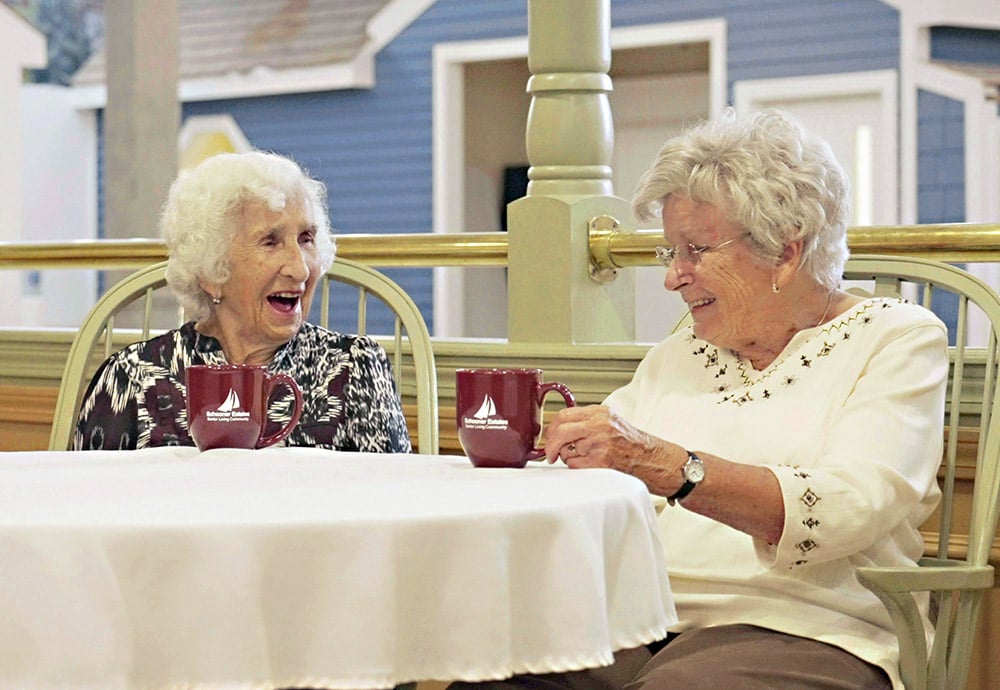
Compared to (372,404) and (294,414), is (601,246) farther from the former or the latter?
(294,414)

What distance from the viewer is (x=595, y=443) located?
178 centimetres

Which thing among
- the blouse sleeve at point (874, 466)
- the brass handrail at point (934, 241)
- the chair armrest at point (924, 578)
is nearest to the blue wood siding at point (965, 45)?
the brass handrail at point (934, 241)

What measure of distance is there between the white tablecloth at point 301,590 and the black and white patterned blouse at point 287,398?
835 mm

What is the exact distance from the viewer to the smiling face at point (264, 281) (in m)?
2.49

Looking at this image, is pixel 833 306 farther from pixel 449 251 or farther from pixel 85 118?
pixel 85 118

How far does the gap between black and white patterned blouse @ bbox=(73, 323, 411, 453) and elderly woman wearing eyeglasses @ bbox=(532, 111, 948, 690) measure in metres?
0.39

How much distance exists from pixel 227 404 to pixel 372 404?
0.50 m

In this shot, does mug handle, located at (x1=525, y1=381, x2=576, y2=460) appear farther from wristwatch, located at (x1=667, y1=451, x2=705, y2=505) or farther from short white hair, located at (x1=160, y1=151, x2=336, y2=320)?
short white hair, located at (x1=160, y1=151, x2=336, y2=320)

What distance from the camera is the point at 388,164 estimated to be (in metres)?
9.84

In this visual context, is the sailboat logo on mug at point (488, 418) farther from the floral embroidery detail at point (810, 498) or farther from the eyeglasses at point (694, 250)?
the eyeglasses at point (694, 250)

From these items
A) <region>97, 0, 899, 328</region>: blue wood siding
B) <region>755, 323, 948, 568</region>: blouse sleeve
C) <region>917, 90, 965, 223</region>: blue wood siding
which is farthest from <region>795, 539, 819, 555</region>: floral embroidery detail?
<region>97, 0, 899, 328</region>: blue wood siding

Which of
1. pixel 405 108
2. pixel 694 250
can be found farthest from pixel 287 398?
pixel 405 108

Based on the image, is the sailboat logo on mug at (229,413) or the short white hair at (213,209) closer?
the sailboat logo on mug at (229,413)

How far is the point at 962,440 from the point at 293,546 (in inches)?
56.4
